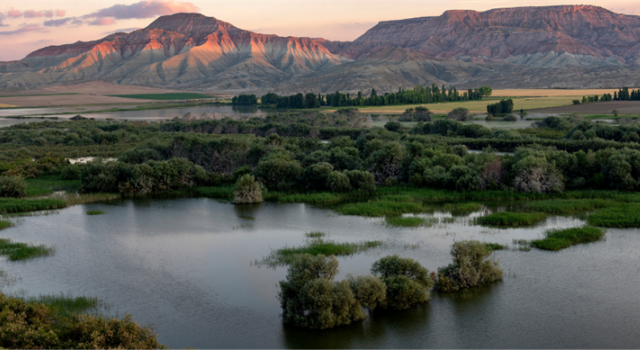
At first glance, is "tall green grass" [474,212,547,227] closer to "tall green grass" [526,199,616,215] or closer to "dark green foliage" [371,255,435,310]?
"tall green grass" [526,199,616,215]

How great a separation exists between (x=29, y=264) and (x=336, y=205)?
17074 mm

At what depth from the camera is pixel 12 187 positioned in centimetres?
3631

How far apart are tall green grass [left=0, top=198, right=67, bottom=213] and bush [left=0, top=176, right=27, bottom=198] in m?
1.68

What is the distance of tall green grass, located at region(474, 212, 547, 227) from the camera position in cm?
2866

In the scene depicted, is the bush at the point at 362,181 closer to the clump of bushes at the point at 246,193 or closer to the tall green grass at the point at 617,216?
the clump of bushes at the point at 246,193

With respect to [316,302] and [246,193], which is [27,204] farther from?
[316,302]

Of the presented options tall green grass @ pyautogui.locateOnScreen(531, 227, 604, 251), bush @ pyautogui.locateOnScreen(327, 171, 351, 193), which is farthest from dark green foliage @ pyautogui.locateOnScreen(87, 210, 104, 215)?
tall green grass @ pyautogui.locateOnScreen(531, 227, 604, 251)

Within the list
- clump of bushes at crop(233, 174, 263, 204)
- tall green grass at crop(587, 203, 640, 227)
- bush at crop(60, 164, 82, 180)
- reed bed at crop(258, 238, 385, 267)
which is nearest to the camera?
reed bed at crop(258, 238, 385, 267)

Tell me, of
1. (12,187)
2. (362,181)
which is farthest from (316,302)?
(12,187)

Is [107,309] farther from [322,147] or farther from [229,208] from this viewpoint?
[322,147]

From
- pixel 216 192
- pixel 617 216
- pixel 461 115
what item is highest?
pixel 461 115

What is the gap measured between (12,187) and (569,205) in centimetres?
3467

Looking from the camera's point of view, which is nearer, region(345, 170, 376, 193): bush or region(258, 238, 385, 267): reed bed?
region(258, 238, 385, 267): reed bed

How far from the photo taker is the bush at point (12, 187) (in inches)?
1422
